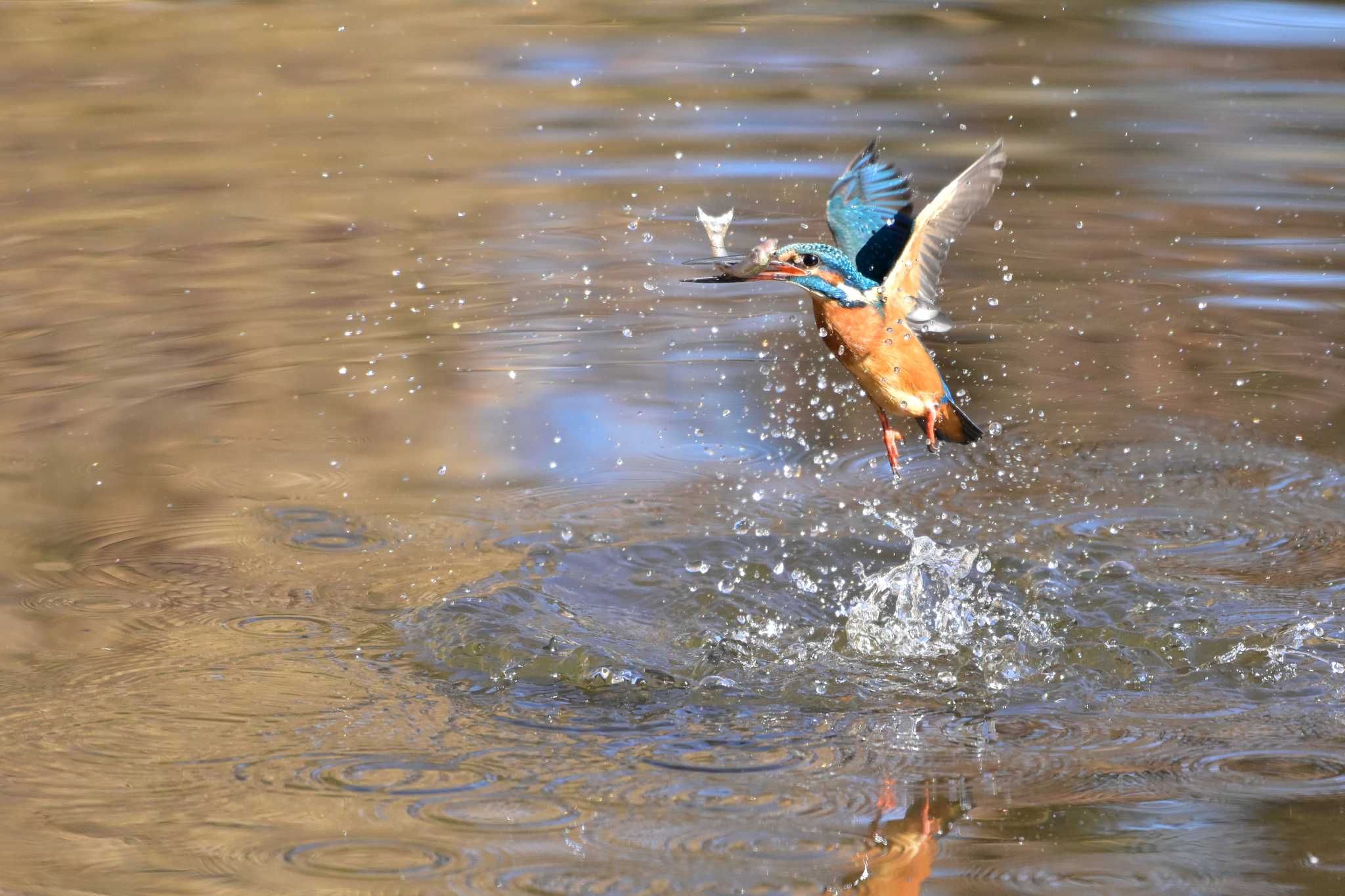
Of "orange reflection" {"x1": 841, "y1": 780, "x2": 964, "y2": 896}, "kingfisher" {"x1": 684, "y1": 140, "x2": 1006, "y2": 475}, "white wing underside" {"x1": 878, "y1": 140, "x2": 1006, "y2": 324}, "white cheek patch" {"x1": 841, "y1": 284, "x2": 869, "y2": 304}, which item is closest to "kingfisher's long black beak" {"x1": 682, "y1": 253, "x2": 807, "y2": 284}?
"kingfisher" {"x1": 684, "y1": 140, "x2": 1006, "y2": 475}

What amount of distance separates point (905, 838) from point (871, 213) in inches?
54.1

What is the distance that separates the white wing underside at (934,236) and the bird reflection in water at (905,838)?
90 cm

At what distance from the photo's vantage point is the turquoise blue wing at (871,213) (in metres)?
3.23

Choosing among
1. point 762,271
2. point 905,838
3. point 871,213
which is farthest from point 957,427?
point 905,838

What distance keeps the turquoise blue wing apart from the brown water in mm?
705

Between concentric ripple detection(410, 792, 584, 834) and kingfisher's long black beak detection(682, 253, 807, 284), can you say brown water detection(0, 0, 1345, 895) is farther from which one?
kingfisher's long black beak detection(682, 253, 807, 284)

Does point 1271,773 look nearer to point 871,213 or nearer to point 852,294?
point 852,294

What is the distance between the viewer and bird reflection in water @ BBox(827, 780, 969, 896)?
2318 millimetres

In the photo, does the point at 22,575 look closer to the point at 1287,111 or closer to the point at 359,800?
the point at 359,800

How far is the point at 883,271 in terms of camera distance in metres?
3.22

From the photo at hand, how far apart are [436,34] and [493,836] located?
6415 millimetres

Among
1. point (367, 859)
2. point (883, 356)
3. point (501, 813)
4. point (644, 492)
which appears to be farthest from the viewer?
point (644, 492)

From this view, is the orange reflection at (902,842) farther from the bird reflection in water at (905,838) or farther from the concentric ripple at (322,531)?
the concentric ripple at (322,531)

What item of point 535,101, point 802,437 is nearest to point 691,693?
point 802,437
